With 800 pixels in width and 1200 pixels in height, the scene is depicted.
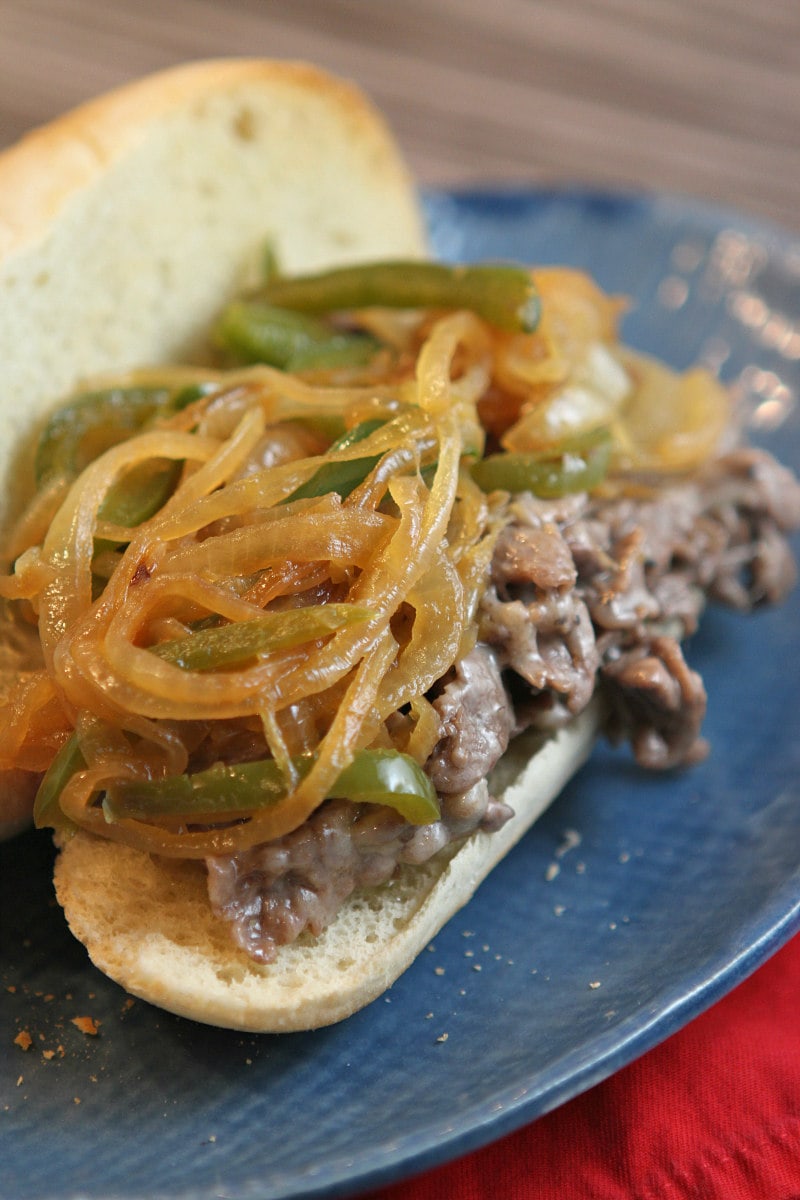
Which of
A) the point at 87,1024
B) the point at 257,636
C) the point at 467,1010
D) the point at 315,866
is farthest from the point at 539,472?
the point at 87,1024

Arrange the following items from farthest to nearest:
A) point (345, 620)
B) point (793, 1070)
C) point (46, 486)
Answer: point (46, 486), point (793, 1070), point (345, 620)

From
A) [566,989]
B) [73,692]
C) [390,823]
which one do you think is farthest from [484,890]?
[73,692]

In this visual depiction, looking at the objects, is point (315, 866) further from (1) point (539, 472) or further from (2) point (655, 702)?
(1) point (539, 472)

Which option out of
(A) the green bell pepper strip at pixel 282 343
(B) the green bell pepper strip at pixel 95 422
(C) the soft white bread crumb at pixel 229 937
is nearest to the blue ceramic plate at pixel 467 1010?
(C) the soft white bread crumb at pixel 229 937

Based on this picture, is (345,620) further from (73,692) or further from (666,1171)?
(666,1171)

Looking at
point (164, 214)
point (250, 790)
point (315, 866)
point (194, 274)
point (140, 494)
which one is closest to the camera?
point (250, 790)

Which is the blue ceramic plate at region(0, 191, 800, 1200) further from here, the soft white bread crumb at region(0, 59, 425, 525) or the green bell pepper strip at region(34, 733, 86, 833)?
the soft white bread crumb at region(0, 59, 425, 525)
